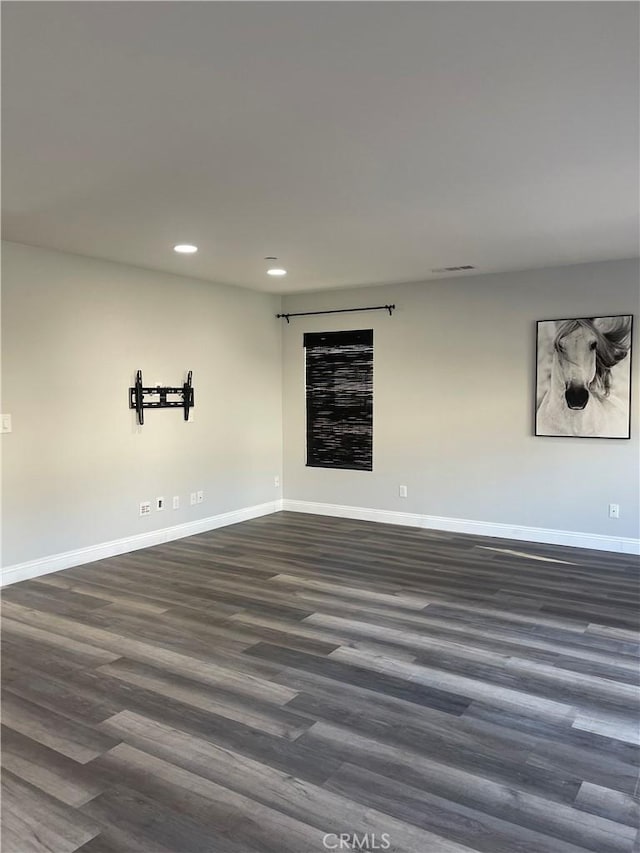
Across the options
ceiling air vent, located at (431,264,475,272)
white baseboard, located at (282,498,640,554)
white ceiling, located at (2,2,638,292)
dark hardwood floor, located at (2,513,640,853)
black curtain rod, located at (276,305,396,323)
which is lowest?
dark hardwood floor, located at (2,513,640,853)

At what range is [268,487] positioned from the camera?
711 centimetres

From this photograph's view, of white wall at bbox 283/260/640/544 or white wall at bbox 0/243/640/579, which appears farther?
white wall at bbox 283/260/640/544

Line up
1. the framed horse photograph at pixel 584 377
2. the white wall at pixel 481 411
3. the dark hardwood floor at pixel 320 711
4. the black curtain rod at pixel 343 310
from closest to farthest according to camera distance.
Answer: the dark hardwood floor at pixel 320 711 → the framed horse photograph at pixel 584 377 → the white wall at pixel 481 411 → the black curtain rod at pixel 343 310

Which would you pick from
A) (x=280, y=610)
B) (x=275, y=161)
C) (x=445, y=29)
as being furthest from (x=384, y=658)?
(x=445, y=29)

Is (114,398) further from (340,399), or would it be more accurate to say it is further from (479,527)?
(479,527)

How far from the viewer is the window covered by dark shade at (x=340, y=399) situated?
6711 millimetres

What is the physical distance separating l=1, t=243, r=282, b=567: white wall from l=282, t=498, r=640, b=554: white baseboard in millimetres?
746

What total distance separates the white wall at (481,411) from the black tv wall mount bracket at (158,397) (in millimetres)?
1767

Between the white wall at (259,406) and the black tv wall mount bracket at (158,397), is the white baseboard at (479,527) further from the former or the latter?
the black tv wall mount bracket at (158,397)

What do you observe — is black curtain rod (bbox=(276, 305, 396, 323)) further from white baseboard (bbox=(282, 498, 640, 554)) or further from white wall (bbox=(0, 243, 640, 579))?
white baseboard (bbox=(282, 498, 640, 554))

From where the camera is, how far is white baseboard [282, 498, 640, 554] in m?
5.40

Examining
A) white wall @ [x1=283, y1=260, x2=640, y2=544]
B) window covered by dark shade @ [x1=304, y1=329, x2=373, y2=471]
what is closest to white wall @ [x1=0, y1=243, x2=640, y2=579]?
white wall @ [x1=283, y1=260, x2=640, y2=544]

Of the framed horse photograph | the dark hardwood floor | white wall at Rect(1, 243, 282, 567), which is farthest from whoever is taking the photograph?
the framed horse photograph

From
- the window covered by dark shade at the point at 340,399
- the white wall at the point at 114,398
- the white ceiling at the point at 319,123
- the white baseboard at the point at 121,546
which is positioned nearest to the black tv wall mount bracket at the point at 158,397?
the white wall at the point at 114,398
